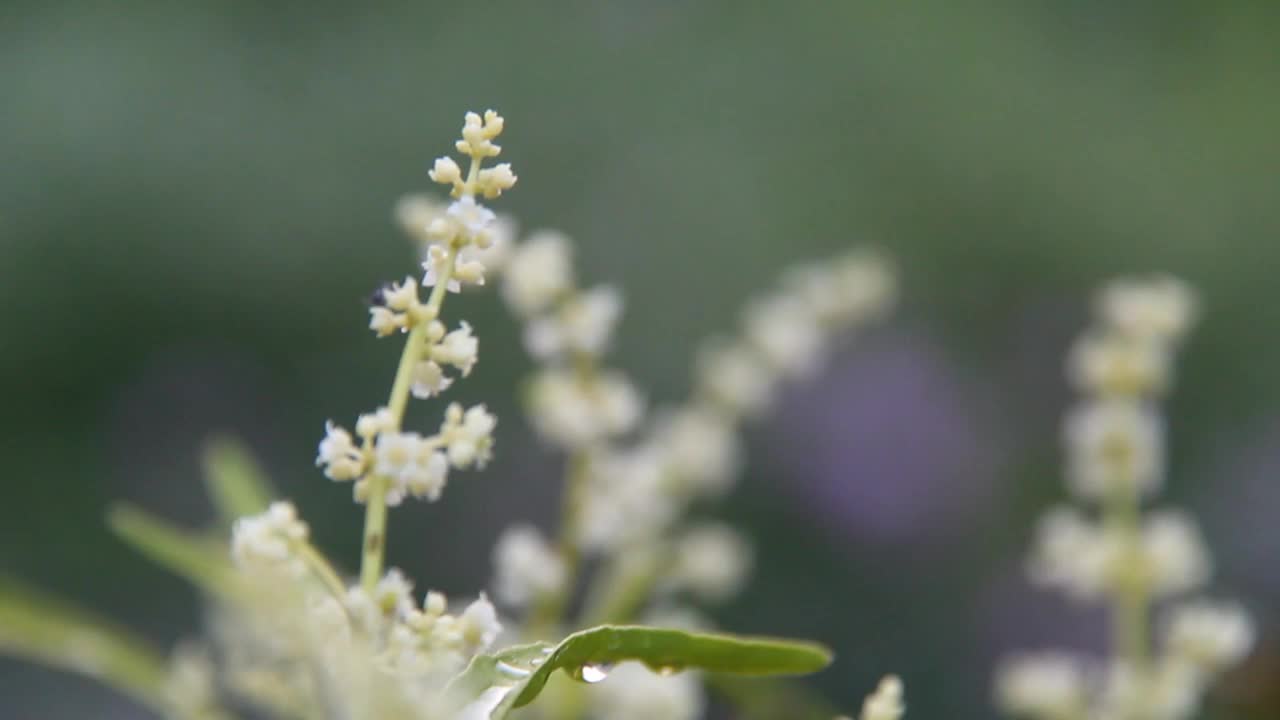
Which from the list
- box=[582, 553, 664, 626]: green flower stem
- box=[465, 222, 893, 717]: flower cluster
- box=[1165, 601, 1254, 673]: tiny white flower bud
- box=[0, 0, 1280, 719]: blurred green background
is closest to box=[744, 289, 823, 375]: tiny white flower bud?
box=[465, 222, 893, 717]: flower cluster

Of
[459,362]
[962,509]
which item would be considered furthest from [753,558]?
[459,362]

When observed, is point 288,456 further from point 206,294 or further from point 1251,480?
point 1251,480

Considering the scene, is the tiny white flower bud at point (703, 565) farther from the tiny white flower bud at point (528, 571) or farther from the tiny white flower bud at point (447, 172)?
the tiny white flower bud at point (447, 172)

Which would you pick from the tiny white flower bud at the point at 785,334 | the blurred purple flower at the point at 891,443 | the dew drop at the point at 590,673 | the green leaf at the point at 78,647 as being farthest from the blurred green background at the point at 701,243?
the dew drop at the point at 590,673

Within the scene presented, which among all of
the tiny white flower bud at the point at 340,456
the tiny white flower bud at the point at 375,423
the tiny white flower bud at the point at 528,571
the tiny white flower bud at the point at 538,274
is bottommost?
the tiny white flower bud at the point at 340,456

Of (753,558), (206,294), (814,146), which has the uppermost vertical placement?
(814,146)

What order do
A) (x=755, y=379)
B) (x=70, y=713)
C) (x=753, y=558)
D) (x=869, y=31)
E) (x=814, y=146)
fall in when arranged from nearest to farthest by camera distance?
(x=755, y=379) < (x=70, y=713) < (x=753, y=558) < (x=814, y=146) < (x=869, y=31)

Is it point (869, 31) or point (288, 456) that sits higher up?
point (869, 31)
